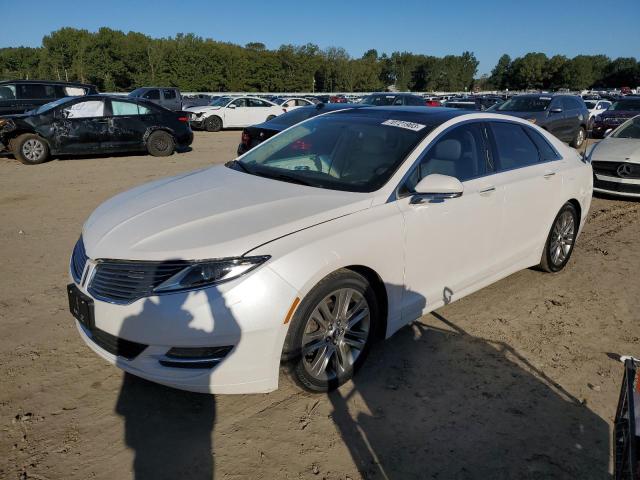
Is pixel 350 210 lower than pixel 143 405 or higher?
higher

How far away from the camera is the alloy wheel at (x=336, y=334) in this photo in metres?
2.87

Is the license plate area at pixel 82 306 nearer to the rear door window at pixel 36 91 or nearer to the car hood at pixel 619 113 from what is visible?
the rear door window at pixel 36 91

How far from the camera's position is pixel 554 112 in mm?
14289

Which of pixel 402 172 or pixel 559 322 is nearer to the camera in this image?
pixel 402 172

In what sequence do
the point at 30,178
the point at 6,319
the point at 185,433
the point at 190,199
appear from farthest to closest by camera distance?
1. the point at 30,178
2. the point at 6,319
3. the point at 190,199
4. the point at 185,433

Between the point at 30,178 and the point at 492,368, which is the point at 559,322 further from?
the point at 30,178

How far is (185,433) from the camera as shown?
2.71 metres

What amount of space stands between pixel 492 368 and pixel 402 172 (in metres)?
1.47

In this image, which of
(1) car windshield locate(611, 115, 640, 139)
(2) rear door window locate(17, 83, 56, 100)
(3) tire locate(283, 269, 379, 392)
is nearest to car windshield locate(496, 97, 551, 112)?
(1) car windshield locate(611, 115, 640, 139)

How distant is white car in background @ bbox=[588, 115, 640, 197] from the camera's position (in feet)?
27.9

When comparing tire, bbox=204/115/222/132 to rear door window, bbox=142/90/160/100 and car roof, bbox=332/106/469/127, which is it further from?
car roof, bbox=332/106/469/127

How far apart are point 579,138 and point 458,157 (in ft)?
46.7

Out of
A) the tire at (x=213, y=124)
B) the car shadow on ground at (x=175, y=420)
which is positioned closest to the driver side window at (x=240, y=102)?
the tire at (x=213, y=124)

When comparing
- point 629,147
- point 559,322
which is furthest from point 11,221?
point 629,147
